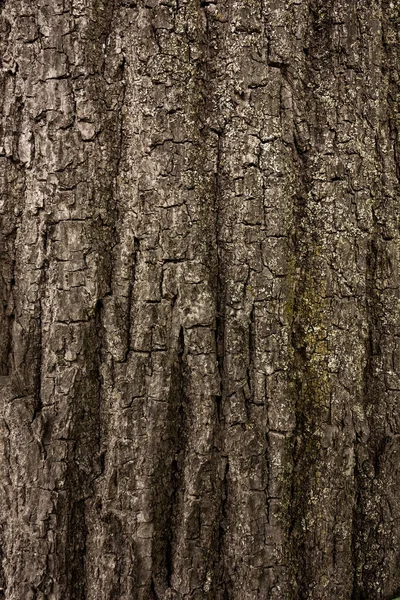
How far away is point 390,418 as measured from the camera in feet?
6.24

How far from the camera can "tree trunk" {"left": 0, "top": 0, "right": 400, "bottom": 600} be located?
5.79 feet

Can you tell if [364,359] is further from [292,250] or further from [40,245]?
[40,245]

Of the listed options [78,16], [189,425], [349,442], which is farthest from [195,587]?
[78,16]

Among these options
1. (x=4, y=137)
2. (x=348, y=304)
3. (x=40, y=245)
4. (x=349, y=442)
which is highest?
(x=4, y=137)

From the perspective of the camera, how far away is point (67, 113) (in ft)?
5.82

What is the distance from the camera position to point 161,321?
1768mm

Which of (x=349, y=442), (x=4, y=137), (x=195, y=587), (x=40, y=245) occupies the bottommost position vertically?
(x=195, y=587)

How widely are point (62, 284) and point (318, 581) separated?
55.3 inches

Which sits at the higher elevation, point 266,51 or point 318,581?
point 266,51

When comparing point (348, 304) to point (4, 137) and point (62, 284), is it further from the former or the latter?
point (4, 137)

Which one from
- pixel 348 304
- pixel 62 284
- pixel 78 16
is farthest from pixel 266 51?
pixel 62 284

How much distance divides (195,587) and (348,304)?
1140 millimetres

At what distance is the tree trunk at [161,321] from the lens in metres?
1.76

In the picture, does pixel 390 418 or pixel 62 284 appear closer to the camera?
pixel 62 284
